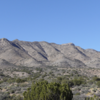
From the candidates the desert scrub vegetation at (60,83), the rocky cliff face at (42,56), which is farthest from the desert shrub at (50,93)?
the rocky cliff face at (42,56)

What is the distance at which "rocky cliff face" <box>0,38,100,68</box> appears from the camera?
97.3 meters

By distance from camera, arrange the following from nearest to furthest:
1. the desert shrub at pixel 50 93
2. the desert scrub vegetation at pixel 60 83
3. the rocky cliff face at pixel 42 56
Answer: the desert shrub at pixel 50 93, the desert scrub vegetation at pixel 60 83, the rocky cliff face at pixel 42 56

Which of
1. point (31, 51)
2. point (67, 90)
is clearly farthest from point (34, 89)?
point (31, 51)

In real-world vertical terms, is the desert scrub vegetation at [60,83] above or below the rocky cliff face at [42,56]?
below

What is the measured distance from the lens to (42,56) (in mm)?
127562

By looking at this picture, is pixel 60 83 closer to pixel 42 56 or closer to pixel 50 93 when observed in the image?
pixel 50 93

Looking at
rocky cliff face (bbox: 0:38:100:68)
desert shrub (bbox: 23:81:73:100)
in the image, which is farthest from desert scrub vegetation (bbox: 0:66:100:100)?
rocky cliff face (bbox: 0:38:100:68)

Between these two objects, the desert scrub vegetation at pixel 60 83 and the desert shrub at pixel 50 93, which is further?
the desert scrub vegetation at pixel 60 83

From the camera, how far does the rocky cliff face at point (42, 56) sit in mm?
97262

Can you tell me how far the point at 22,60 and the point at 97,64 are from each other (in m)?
46.6

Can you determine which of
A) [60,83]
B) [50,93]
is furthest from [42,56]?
[50,93]

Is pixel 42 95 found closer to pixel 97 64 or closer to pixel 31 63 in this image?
pixel 31 63

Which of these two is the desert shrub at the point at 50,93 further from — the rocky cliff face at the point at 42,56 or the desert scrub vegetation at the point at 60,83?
the rocky cliff face at the point at 42,56

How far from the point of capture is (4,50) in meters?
119
